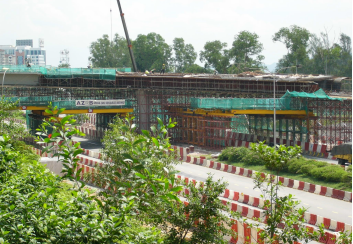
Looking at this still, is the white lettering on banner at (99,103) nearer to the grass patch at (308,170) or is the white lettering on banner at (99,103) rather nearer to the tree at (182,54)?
the grass patch at (308,170)

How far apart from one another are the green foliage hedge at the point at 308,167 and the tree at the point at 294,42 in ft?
249

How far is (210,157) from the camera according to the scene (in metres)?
48.5

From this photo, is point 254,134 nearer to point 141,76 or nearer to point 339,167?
point 141,76

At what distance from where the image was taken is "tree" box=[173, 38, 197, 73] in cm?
15125

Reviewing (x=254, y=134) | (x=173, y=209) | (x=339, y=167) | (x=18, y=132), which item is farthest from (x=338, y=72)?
(x=173, y=209)

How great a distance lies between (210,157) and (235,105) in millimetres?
7368

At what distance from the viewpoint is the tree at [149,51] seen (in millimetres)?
142625

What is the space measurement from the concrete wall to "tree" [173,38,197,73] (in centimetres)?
9937

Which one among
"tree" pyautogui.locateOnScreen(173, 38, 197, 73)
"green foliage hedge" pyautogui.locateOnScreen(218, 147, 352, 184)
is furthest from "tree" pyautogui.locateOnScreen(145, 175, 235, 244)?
"tree" pyautogui.locateOnScreen(173, 38, 197, 73)

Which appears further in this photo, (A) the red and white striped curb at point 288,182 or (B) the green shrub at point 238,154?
(B) the green shrub at point 238,154

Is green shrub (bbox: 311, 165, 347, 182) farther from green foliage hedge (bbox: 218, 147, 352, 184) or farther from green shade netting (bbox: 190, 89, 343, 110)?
green shade netting (bbox: 190, 89, 343, 110)

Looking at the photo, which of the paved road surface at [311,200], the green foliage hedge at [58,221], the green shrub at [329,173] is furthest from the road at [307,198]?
the green foliage hedge at [58,221]

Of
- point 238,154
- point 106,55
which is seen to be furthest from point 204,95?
point 106,55

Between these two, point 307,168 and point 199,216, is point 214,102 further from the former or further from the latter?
point 199,216
